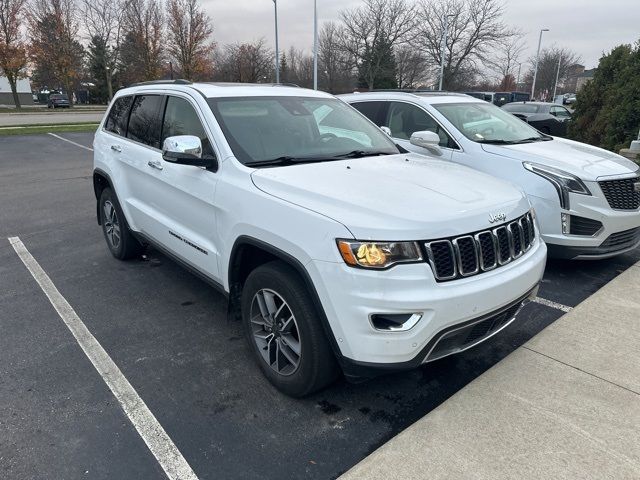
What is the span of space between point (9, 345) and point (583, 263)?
5636 millimetres

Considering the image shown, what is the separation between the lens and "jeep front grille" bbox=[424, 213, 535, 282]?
8.08ft

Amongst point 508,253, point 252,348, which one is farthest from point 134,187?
point 508,253

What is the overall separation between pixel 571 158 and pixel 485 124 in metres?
1.22

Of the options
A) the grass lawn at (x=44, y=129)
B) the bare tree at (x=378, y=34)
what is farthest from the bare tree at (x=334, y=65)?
the grass lawn at (x=44, y=129)

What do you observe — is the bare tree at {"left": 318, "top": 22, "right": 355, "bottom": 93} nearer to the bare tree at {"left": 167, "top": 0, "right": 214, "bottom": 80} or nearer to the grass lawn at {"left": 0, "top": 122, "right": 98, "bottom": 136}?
the bare tree at {"left": 167, "top": 0, "right": 214, "bottom": 80}

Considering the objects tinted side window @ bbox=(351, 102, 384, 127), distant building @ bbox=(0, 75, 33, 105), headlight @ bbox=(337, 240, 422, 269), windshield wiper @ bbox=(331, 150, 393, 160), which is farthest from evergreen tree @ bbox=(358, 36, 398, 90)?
headlight @ bbox=(337, 240, 422, 269)

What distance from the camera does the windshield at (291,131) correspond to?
335cm

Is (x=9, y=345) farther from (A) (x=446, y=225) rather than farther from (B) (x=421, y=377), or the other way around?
(A) (x=446, y=225)

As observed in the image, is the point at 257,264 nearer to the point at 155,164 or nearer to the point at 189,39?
the point at 155,164

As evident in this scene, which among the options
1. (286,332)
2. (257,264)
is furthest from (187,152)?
(286,332)

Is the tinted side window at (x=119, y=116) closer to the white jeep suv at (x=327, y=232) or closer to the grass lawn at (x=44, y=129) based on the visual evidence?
the white jeep suv at (x=327, y=232)

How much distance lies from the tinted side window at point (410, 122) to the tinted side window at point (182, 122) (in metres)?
3.04

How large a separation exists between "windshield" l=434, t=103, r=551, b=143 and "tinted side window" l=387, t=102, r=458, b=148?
0.58ft

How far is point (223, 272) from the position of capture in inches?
129
